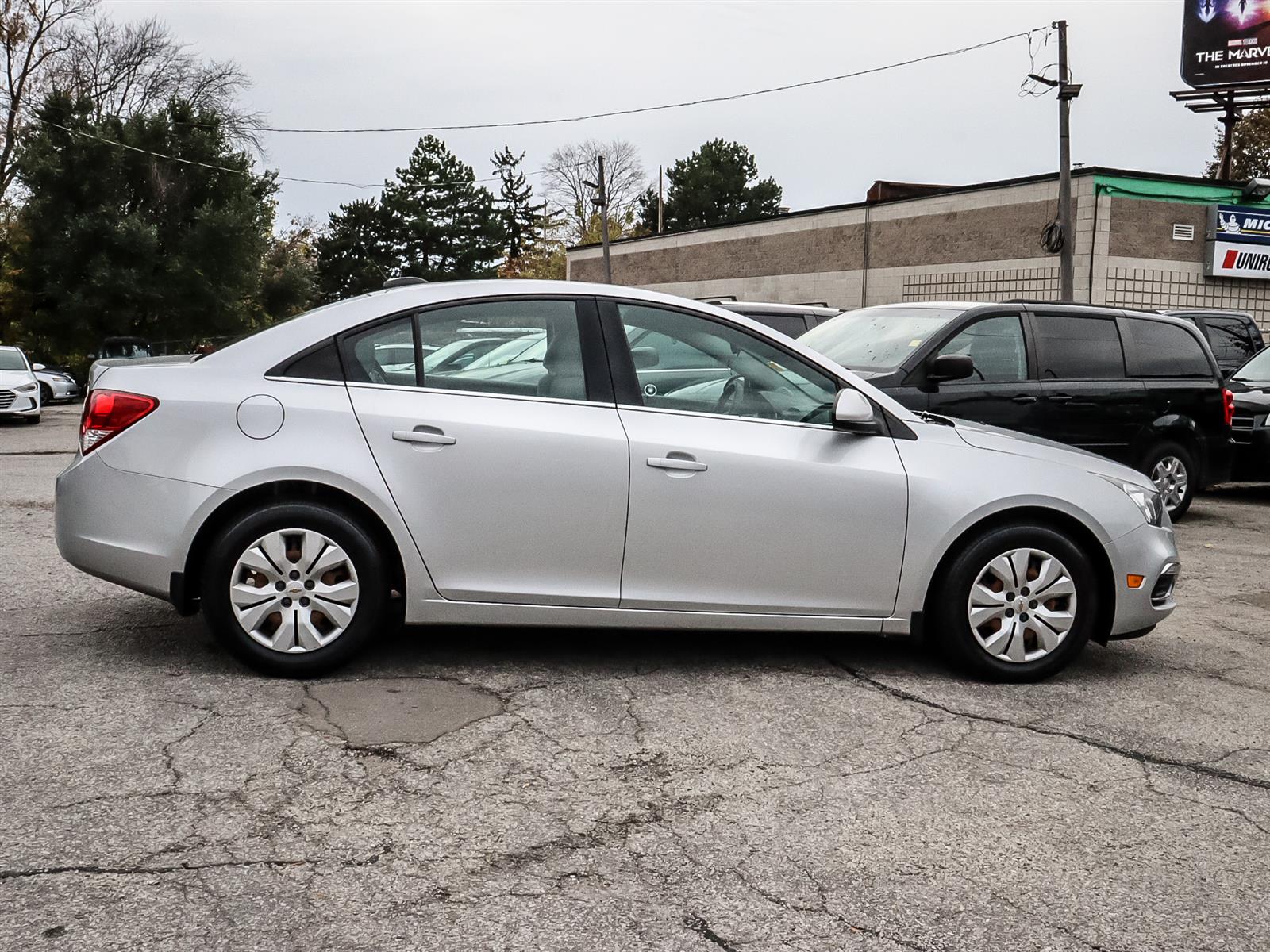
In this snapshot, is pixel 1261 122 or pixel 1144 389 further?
pixel 1261 122

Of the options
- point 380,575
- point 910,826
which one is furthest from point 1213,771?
point 380,575

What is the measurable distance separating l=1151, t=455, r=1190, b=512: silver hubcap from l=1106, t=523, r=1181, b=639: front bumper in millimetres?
5118

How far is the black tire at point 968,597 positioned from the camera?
201 inches

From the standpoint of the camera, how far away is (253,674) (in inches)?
192

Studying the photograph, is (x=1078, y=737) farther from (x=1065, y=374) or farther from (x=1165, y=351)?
(x=1165, y=351)

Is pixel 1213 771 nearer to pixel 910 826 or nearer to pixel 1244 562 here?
pixel 910 826

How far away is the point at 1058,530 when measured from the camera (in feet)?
17.4

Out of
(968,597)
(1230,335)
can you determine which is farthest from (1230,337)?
(968,597)

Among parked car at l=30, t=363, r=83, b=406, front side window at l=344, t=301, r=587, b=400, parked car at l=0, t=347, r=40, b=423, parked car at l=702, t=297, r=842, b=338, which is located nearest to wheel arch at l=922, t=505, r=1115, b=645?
front side window at l=344, t=301, r=587, b=400

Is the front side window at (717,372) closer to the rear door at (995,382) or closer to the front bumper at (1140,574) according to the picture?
the front bumper at (1140,574)

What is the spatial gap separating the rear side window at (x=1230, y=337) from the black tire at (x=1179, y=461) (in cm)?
741

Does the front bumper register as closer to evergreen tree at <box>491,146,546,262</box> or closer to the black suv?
the black suv

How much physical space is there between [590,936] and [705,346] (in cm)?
283

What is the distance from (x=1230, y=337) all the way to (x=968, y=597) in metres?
14.0
